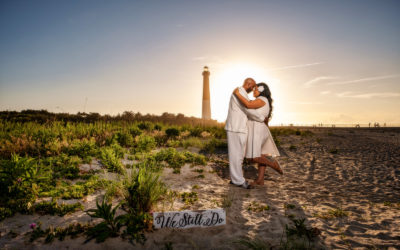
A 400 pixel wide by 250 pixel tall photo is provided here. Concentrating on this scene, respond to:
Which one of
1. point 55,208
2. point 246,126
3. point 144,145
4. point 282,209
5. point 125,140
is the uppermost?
point 246,126

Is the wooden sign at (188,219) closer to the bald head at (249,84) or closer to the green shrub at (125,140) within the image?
the bald head at (249,84)

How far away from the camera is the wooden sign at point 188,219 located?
2949 millimetres

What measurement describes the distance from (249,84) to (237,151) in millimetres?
1599

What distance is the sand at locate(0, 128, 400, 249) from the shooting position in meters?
2.80

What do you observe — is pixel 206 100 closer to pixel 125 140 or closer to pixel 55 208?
pixel 125 140

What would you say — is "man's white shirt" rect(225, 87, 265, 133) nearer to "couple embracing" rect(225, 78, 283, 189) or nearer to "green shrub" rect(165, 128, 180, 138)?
"couple embracing" rect(225, 78, 283, 189)

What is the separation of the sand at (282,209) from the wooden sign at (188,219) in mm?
130

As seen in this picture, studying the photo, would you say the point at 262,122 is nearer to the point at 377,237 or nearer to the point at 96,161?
the point at 377,237

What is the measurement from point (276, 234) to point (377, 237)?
1343 millimetres

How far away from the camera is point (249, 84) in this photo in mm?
5082

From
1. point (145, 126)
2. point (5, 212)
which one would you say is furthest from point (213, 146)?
point (5, 212)

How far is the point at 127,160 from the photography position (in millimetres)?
7188

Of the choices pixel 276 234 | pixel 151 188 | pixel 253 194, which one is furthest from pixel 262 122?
pixel 151 188

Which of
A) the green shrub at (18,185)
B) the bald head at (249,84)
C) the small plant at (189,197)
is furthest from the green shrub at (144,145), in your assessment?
the bald head at (249,84)
